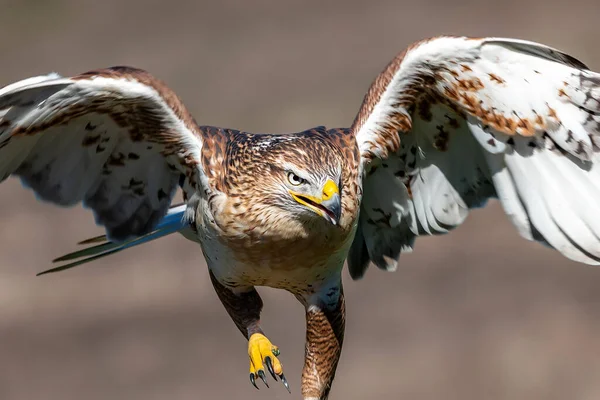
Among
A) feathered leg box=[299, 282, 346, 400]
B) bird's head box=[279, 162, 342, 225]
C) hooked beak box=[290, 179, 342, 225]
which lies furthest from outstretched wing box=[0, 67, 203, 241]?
feathered leg box=[299, 282, 346, 400]

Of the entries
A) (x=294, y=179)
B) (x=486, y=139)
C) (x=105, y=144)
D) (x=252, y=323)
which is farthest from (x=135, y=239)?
(x=486, y=139)

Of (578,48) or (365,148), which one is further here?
(578,48)

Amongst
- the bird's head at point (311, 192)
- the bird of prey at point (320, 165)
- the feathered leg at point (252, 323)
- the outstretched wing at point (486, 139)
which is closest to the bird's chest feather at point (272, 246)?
the bird of prey at point (320, 165)

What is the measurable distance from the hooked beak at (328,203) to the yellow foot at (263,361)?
103 centimetres

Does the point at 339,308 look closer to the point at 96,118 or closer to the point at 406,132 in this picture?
the point at 406,132

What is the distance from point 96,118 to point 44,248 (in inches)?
349

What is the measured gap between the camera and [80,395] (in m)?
13.8

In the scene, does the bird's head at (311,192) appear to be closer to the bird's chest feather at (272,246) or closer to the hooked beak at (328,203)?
the hooked beak at (328,203)

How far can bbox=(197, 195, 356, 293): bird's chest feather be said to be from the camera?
22.1ft

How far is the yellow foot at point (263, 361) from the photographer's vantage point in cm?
719

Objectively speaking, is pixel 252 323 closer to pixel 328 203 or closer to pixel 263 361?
pixel 263 361

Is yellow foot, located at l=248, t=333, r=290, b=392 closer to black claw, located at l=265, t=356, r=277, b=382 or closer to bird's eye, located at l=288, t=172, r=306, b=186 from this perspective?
black claw, located at l=265, t=356, r=277, b=382

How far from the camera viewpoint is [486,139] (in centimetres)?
706

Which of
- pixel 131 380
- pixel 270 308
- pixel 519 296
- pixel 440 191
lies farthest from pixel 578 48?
pixel 440 191
